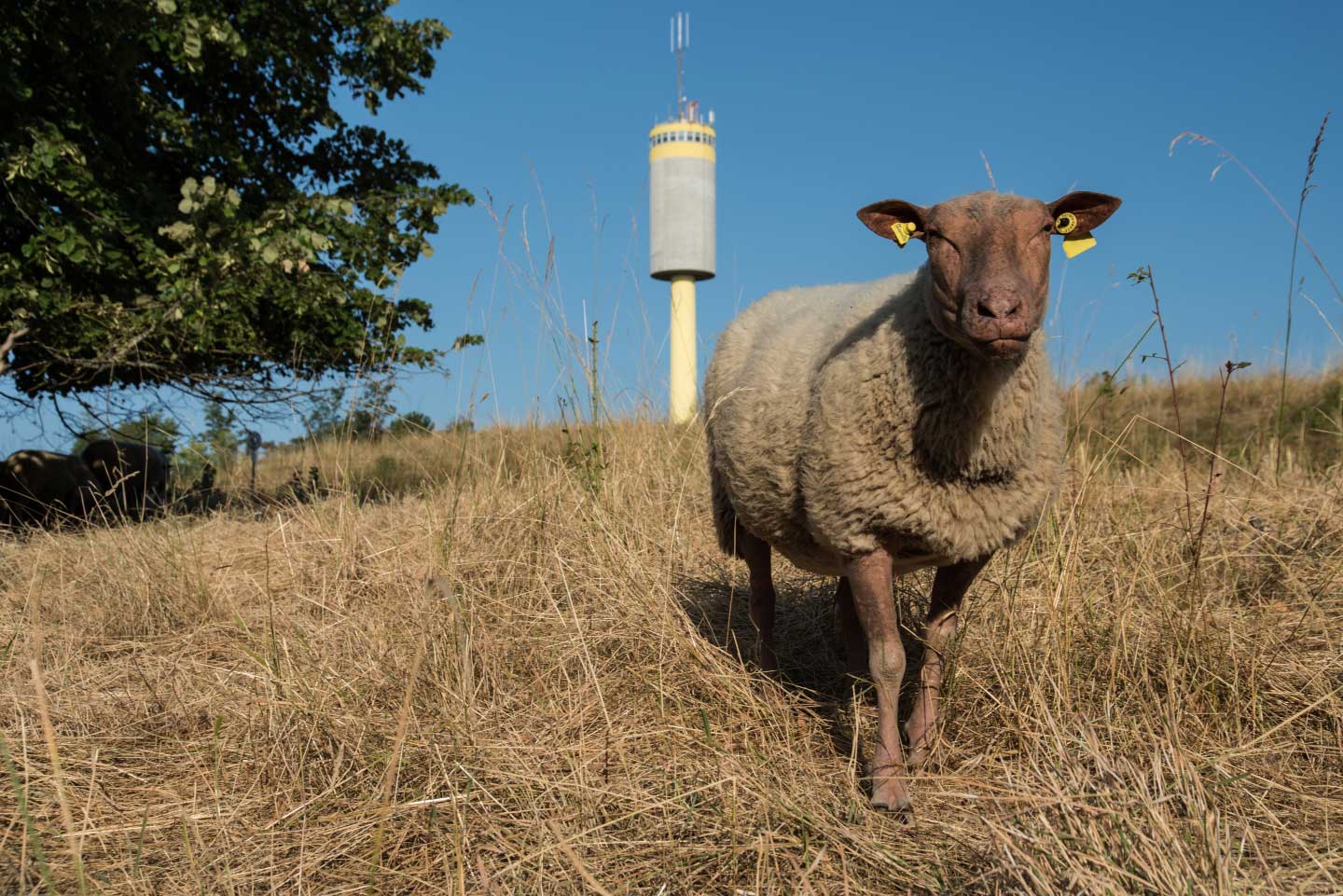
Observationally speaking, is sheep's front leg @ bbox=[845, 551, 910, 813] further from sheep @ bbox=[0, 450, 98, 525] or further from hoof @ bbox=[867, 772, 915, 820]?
sheep @ bbox=[0, 450, 98, 525]

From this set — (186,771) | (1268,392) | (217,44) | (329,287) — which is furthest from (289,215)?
(1268,392)

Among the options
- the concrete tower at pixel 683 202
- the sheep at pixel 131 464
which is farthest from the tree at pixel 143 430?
the concrete tower at pixel 683 202

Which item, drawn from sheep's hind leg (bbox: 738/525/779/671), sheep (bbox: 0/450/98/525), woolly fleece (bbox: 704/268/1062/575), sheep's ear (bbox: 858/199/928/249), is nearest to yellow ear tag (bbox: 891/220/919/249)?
sheep's ear (bbox: 858/199/928/249)

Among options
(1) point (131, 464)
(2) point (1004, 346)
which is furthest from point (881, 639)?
(1) point (131, 464)

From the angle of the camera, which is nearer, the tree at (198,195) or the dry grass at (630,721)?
the dry grass at (630,721)

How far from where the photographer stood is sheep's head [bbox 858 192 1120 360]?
2.49 metres

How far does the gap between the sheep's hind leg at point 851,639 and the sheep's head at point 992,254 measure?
4.46 ft

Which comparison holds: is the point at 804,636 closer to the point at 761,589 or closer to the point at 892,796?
the point at 761,589

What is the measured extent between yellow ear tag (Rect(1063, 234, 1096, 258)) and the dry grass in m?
1.15

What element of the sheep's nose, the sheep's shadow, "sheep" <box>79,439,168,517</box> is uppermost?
the sheep's nose

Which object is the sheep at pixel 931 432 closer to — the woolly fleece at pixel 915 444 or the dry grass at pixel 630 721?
the woolly fleece at pixel 915 444

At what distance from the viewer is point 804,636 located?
172 inches

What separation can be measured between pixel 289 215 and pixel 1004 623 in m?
5.73

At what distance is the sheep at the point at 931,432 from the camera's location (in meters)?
2.71
